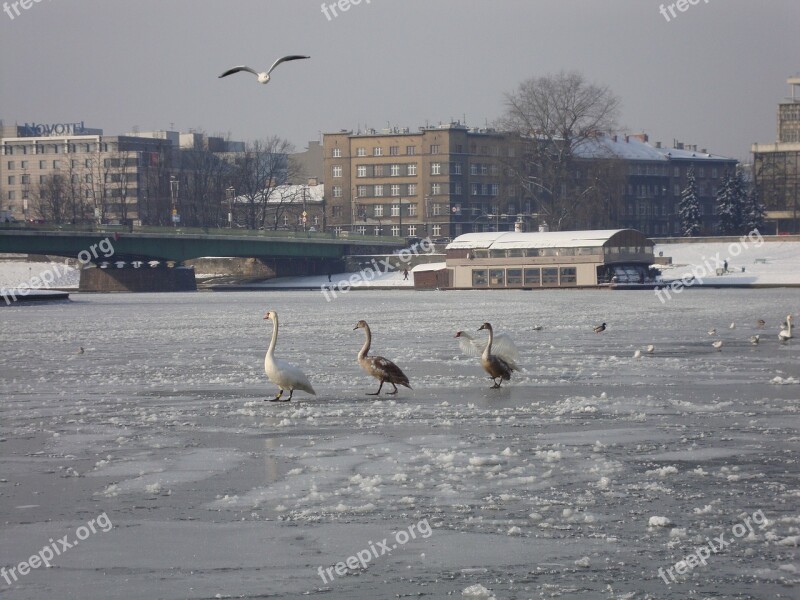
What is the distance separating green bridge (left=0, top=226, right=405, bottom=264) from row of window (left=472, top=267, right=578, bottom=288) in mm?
17560

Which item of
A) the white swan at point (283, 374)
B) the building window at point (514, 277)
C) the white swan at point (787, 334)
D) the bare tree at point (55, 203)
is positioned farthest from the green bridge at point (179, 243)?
the white swan at point (283, 374)

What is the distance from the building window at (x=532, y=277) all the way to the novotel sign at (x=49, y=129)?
109213 mm

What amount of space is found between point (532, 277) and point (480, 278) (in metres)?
3.75

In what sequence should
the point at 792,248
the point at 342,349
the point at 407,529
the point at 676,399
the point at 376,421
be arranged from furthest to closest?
the point at 792,248, the point at 342,349, the point at 676,399, the point at 376,421, the point at 407,529

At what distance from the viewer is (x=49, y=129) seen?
182 metres

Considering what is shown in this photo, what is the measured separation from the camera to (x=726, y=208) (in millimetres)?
111312

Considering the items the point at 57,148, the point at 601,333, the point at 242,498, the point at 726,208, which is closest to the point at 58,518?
the point at 242,498

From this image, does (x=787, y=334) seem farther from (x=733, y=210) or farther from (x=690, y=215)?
(x=690, y=215)

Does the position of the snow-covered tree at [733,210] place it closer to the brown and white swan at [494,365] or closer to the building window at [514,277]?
the building window at [514,277]

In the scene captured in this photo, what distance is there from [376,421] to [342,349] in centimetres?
1291

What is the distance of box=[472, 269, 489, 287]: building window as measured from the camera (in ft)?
284

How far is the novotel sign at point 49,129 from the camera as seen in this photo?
589 ft

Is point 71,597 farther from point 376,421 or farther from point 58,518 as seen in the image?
point 376,421

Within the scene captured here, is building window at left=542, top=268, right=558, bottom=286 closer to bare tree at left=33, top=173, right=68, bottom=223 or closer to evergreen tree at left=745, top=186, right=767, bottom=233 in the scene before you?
evergreen tree at left=745, top=186, right=767, bottom=233
